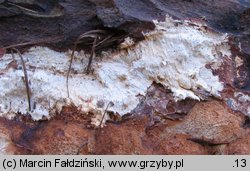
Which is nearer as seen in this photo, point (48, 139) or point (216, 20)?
point (48, 139)

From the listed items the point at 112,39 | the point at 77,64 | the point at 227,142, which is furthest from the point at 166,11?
the point at 227,142

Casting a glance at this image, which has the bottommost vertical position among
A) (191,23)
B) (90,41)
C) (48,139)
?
(48,139)

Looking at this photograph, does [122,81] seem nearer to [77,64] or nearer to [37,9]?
[77,64]

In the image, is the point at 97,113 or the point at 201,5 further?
the point at 201,5

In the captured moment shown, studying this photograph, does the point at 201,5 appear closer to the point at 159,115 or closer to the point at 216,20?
the point at 216,20

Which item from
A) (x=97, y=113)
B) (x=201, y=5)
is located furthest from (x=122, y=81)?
(x=201, y=5)

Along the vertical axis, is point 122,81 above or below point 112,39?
below
